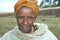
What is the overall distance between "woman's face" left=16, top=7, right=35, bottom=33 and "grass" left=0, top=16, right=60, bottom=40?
126cm

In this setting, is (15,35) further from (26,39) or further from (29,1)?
(29,1)

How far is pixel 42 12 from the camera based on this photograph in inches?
115

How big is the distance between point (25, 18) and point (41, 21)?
56.1 inches

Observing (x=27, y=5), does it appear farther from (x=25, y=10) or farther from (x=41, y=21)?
(x=41, y=21)

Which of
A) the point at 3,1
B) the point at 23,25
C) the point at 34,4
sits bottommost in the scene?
the point at 3,1

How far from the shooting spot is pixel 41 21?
2834mm

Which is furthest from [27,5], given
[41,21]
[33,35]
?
[41,21]

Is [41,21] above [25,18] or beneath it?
beneath

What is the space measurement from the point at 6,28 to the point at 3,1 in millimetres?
318

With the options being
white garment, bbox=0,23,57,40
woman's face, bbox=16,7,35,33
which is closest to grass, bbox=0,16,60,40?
white garment, bbox=0,23,57,40

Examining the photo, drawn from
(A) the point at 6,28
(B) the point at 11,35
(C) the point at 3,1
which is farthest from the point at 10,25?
(B) the point at 11,35

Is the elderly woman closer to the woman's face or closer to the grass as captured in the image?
the woman's face

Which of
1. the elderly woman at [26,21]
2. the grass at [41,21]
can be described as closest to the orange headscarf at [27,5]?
the elderly woman at [26,21]

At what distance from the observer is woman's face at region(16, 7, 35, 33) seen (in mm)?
1420
